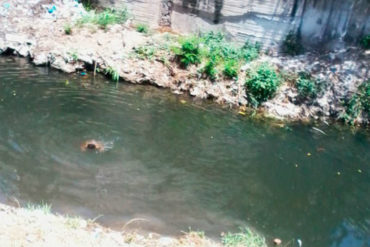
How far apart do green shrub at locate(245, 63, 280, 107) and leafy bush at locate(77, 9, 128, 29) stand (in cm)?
349

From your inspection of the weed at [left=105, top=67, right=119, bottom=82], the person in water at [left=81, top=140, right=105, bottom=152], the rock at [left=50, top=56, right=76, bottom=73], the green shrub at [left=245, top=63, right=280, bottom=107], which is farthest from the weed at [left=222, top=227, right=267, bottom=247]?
the rock at [left=50, top=56, right=76, bottom=73]

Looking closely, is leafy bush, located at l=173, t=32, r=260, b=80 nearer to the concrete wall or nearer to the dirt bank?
the concrete wall

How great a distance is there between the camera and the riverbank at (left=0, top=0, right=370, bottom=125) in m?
9.27

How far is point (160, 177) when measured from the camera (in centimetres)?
612

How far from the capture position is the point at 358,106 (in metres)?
9.18

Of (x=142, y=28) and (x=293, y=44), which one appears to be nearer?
(x=293, y=44)

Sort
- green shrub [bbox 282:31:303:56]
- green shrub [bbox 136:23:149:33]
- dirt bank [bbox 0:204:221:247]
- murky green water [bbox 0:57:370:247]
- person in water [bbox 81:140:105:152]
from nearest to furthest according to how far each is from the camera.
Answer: dirt bank [bbox 0:204:221:247] < murky green water [bbox 0:57:370:247] < person in water [bbox 81:140:105:152] < green shrub [bbox 282:31:303:56] < green shrub [bbox 136:23:149:33]

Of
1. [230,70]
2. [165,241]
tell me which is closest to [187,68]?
[230,70]

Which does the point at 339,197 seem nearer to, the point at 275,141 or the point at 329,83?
the point at 275,141

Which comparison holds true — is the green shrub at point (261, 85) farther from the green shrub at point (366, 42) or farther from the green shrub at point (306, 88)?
the green shrub at point (366, 42)

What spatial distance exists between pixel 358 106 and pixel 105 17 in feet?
19.1

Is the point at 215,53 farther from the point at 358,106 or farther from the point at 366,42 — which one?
the point at 366,42

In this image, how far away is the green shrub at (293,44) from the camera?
10.2 metres

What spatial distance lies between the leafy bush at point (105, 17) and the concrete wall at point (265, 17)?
23 cm
